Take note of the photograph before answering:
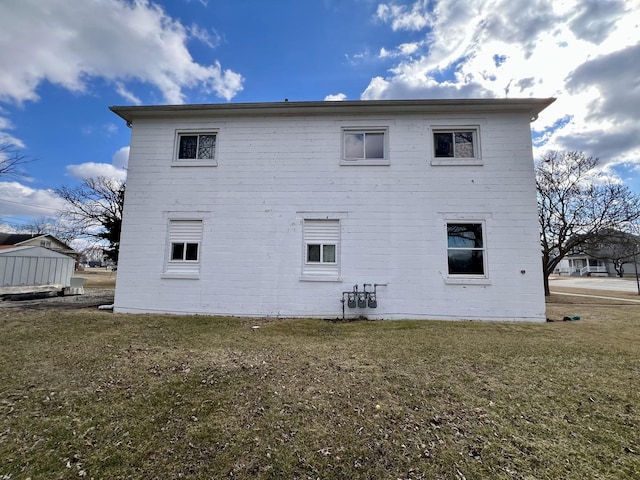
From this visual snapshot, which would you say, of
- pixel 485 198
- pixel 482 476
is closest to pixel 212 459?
pixel 482 476

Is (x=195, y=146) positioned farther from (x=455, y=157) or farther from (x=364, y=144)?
(x=455, y=157)

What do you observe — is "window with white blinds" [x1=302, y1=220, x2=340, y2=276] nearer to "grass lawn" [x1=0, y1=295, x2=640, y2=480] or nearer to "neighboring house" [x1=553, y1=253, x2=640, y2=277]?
"grass lawn" [x1=0, y1=295, x2=640, y2=480]

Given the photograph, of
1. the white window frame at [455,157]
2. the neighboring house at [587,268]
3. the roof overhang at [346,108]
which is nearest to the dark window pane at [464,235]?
the white window frame at [455,157]

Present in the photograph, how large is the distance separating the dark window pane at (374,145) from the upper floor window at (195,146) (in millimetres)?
4655

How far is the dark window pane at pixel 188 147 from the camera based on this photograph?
9.19m

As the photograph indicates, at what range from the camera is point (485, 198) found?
8.28 m

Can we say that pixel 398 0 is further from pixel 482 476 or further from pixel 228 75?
pixel 482 476

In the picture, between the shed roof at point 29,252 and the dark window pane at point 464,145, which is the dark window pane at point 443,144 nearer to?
the dark window pane at point 464,145

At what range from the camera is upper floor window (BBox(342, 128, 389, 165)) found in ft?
28.6

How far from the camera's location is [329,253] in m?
8.40

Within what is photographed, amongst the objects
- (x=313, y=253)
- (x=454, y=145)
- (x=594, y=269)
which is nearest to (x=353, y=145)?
(x=454, y=145)

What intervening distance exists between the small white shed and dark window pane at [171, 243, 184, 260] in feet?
27.2

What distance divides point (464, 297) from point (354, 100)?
6315mm

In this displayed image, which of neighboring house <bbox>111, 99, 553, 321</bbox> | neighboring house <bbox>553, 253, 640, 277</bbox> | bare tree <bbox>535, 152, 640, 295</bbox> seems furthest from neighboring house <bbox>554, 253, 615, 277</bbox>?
neighboring house <bbox>111, 99, 553, 321</bbox>
